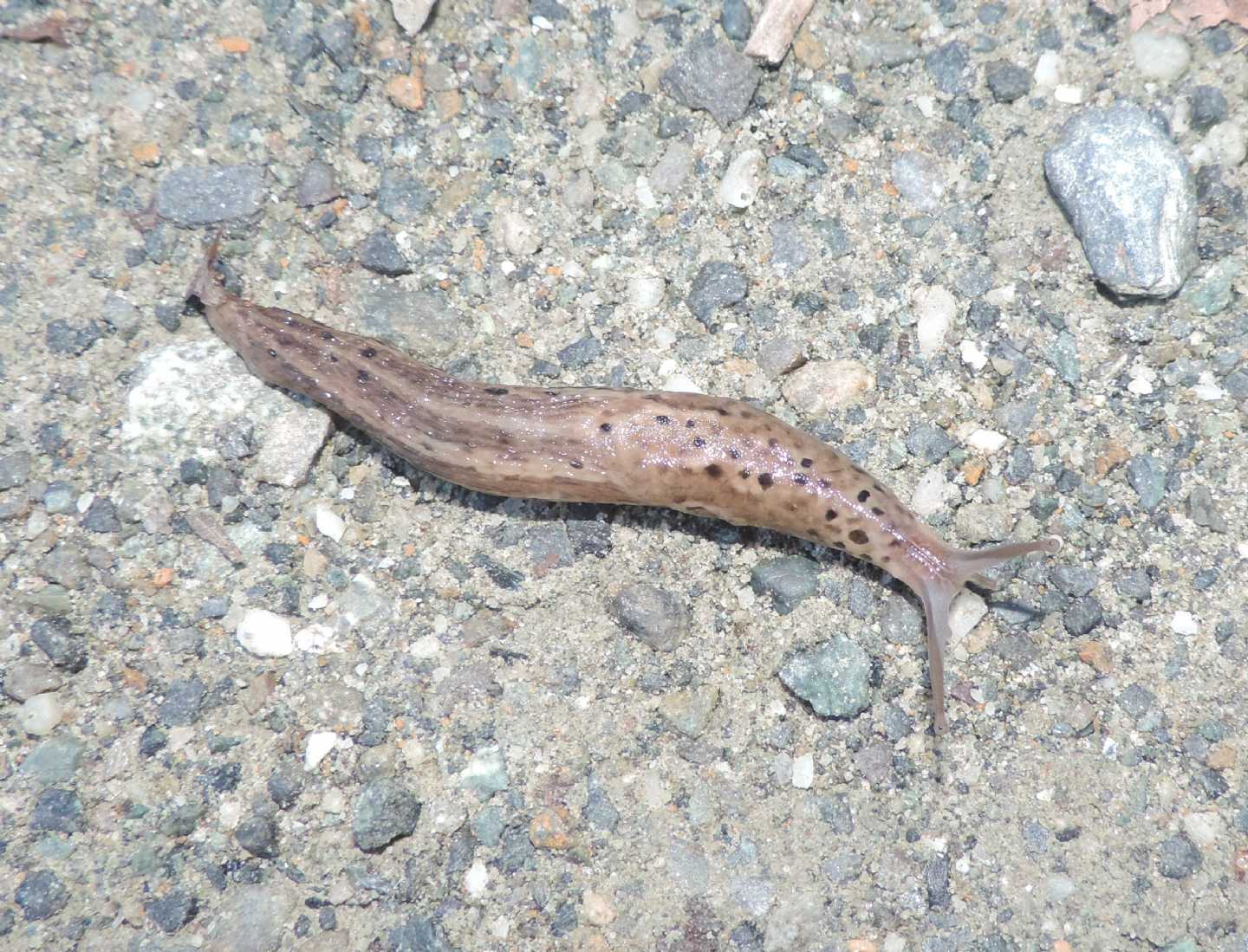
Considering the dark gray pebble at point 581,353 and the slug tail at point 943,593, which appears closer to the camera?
the slug tail at point 943,593

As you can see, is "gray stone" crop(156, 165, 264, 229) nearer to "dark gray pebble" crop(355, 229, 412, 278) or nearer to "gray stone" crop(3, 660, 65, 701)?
"dark gray pebble" crop(355, 229, 412, 278)

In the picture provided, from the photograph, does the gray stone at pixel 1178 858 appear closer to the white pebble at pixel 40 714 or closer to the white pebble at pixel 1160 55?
the white pebble at pixel 1160 55

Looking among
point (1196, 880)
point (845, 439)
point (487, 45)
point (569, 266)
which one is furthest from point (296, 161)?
point (1196, 880)

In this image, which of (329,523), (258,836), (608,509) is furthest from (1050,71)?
(258,836)

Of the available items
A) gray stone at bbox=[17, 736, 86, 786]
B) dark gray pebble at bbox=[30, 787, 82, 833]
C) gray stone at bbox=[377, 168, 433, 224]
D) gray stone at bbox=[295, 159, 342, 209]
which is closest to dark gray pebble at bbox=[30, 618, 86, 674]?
gray stone at bbox=[17, 736, 86, 786]

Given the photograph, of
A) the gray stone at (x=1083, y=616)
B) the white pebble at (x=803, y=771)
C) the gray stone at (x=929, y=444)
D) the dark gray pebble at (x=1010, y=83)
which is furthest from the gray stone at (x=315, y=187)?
the gray stone at (x=1083, y=616)

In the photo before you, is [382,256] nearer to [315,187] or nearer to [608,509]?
[315,187]
